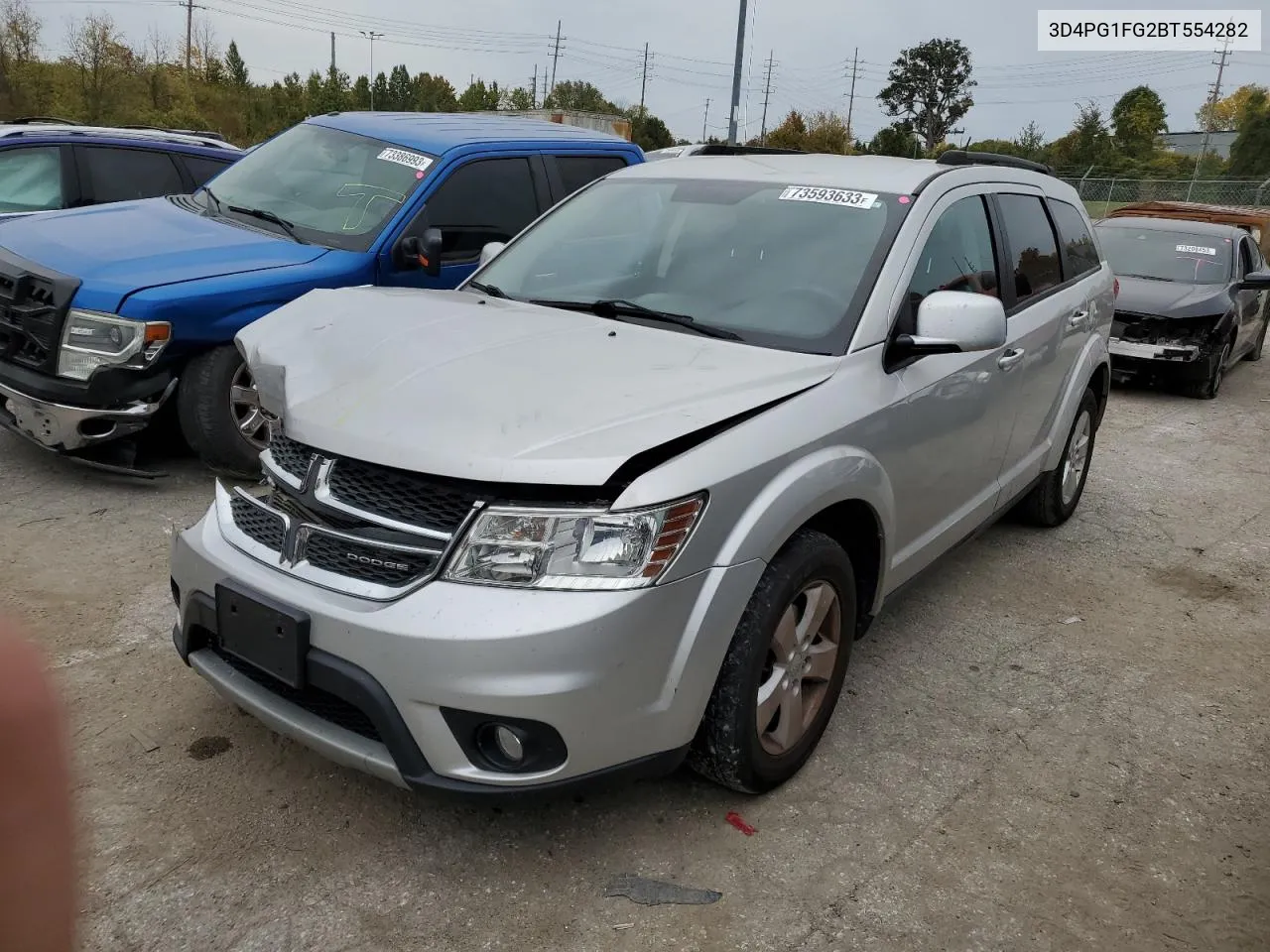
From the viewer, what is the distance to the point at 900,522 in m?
3.42

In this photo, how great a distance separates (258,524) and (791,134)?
188ft

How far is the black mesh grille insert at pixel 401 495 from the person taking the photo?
2473 millimetres

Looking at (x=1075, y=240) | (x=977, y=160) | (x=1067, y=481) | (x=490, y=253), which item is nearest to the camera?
(x=490, y=253)

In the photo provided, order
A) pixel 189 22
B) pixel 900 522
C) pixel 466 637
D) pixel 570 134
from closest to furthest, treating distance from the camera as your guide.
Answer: pixel 466 637
pixel 900 522
pixel 570 134
pixel 189 22

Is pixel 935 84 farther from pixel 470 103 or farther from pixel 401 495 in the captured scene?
pixel 401 495

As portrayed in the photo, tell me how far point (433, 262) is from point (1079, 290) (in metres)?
3.18

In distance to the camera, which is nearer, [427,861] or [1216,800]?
[427,861]

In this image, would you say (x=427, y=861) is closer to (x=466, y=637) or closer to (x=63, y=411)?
(x=466, y=637)

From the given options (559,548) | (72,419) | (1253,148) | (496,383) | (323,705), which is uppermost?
(1253,148)

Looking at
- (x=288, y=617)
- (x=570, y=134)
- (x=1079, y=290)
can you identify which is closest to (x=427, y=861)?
(x=288, y=617)

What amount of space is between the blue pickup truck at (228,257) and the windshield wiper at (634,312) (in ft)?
6.06

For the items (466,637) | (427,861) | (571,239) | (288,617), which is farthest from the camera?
(571,239)

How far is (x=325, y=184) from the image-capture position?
19.1ft

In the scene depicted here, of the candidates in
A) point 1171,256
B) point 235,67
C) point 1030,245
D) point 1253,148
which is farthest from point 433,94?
point 1030,245
